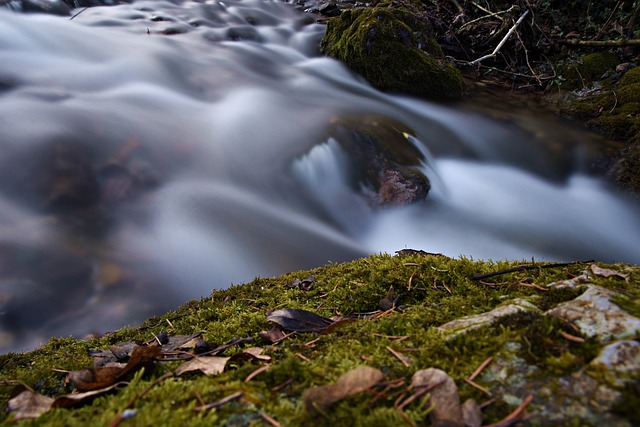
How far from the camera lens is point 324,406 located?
1.11 meters

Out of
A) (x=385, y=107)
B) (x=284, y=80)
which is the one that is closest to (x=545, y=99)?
(x=385, y=107)

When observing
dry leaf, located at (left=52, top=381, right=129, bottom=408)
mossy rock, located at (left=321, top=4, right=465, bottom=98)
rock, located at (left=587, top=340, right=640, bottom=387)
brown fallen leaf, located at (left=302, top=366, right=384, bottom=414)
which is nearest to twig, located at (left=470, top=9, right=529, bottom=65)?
mossy rock, located at (left=321, top=4, right=465, bottom=98)

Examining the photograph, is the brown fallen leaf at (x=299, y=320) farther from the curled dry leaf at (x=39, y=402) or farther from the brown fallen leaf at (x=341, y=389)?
the curled dry leaf at (x=39, y=402)

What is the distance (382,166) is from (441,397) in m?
5.08

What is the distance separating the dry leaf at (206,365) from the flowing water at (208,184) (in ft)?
8.70

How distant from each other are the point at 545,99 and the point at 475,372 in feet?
32.4

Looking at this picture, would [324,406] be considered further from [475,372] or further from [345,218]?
[345,218]

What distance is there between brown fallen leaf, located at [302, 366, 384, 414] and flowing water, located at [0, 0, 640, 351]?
3233 mm

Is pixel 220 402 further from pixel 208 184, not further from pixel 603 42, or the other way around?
pixel 603 42

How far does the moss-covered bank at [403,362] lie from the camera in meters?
1.08

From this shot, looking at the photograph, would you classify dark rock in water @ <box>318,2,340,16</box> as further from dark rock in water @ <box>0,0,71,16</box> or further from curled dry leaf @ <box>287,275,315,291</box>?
curled dry leaf @ <box>287,275,315,291</box>

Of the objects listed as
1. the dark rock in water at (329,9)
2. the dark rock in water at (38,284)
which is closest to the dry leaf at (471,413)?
the dark rock in water at (38,284)

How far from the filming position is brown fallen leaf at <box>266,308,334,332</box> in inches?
72.2

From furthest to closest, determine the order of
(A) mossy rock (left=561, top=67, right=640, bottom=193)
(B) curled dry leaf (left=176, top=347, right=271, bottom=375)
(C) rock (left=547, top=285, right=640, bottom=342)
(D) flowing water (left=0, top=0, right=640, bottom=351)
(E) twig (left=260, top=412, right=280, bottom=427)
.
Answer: (A) mossy rock (left=561, top=67, right=640, bottom=193)
(D) flowing water (left=0, top=0, right=640, bottom=351)
(B) curled dry leaf (left=176, top=347, right=271, bottom=375)
(C) rock (left=547, top=285, right=640, bottom=342)
(E) twig (left=260, top=412, right=280, bottom=427)
